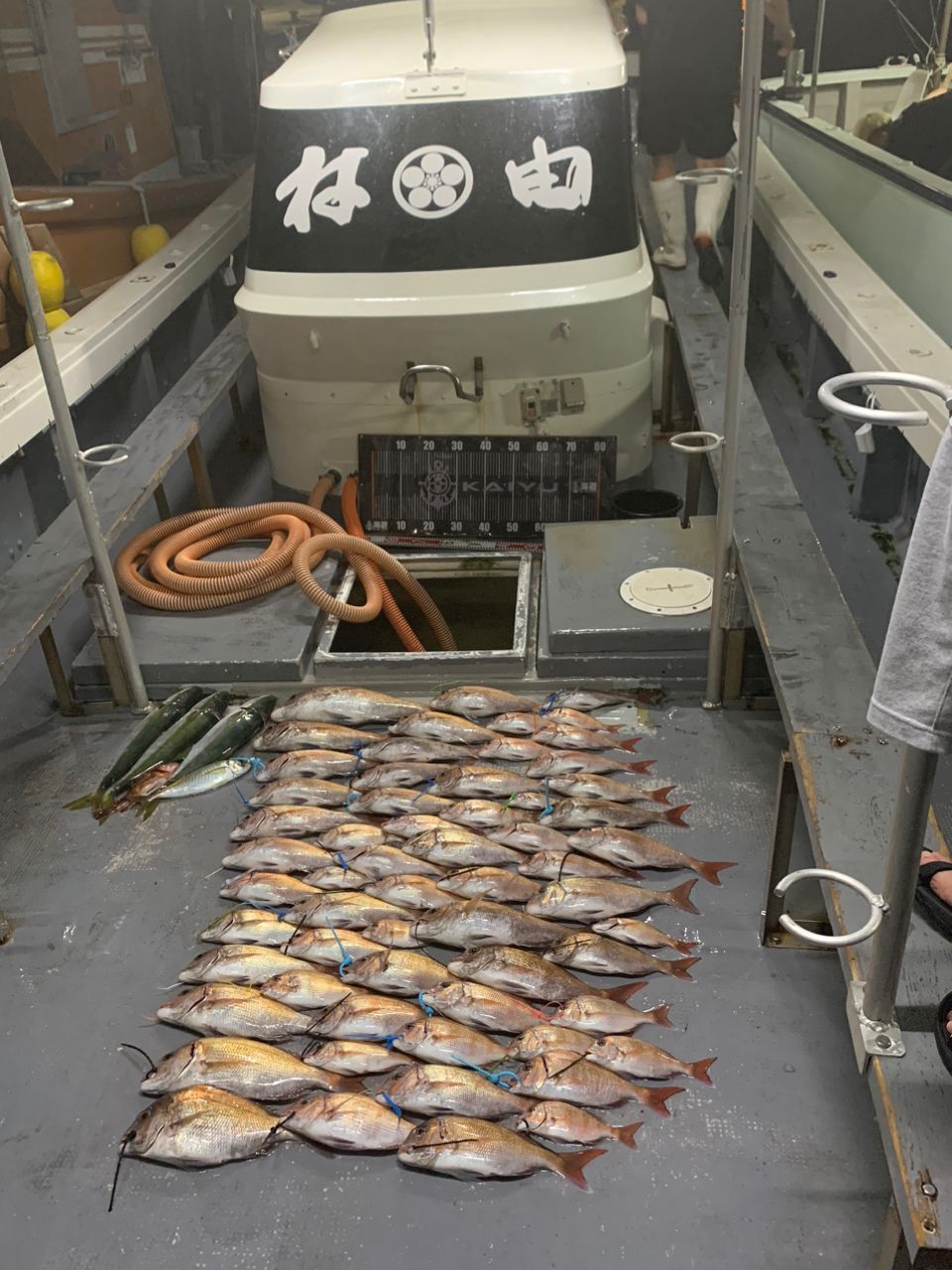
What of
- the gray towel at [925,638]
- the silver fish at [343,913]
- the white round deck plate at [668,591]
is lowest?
the silver fish at [343,913]

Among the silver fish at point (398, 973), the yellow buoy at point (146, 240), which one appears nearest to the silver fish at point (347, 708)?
the silver fish at point (398, 973)

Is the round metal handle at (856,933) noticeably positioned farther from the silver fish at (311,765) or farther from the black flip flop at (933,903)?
the silver fish at (311,765)

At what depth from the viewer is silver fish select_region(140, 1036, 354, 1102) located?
2301mm

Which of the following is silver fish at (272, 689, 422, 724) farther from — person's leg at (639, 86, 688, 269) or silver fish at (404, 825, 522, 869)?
person's leg at (639, 86, 688, 269)

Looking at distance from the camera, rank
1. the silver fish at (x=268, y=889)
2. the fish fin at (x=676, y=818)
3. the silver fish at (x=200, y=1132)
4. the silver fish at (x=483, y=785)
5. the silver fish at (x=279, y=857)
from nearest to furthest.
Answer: the silver fish at (x=200, y=1132) < the silver fish at (x=268, y=889) < the silver fish at (x=279, y=857) < the fish fin at (x=676, y=818) < the silver fish at (x=483, y=785)

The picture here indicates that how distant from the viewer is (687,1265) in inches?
78.6

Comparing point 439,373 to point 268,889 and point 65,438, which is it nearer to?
point 65,438

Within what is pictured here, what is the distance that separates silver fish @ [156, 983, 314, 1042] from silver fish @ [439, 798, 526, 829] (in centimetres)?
77

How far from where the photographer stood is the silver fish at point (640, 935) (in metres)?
2.65

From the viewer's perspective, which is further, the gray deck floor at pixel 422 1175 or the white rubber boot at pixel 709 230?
the white rubber boot at pixel 709 230

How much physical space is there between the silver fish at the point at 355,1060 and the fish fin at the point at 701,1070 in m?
0.64

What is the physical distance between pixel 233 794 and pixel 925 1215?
2.25 metres

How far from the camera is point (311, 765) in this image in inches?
130

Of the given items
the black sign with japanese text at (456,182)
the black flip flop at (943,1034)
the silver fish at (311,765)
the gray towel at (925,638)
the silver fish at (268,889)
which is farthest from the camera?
the black sign with japanese text at (456,182)
